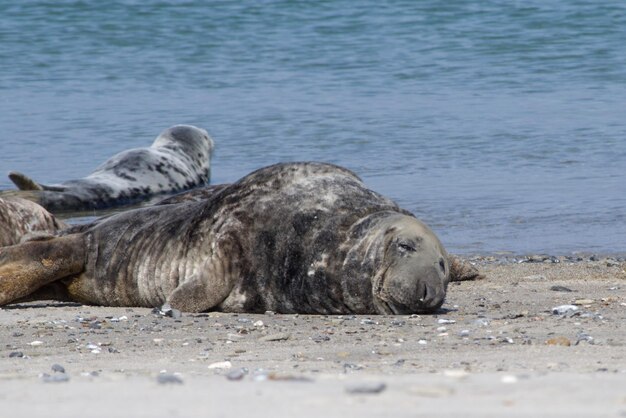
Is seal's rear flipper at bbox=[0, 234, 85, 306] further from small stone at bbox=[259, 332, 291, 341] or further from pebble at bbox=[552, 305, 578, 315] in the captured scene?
pebble at bbox=[552, 305, 578, 315]

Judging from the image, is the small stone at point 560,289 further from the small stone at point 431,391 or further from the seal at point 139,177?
the seal at point 139,177

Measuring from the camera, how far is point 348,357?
493cm

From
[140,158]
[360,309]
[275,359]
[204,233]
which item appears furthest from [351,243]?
[140,158]

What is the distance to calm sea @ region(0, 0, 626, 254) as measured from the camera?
38.2 ft

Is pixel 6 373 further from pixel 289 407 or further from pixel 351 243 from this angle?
pixel 351 243

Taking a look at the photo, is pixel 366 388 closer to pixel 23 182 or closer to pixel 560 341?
pixel 560 341

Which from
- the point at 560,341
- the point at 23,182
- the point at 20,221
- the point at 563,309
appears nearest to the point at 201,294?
the point at 563,309

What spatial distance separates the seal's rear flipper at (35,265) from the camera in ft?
22.8

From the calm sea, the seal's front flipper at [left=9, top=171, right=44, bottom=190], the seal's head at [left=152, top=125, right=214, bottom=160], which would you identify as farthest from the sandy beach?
the seal's head at [left=152, top=125, right=214, bottom=160]

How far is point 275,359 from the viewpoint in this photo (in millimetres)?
4922

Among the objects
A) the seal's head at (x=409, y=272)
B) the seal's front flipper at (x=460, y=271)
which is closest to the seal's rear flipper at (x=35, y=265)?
the seal's head at (x=409, y=272)

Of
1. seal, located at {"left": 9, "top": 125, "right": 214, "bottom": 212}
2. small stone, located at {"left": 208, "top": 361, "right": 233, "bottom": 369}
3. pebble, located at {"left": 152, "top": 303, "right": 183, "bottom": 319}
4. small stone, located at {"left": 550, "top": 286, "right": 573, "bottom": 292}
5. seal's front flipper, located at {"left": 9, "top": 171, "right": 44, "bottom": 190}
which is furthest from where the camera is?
seal, located at {"left": 9, "top": 125, "right": 214, "bottom": 212}

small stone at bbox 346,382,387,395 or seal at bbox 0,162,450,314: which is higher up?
small stone at bbox 346,382,387,395

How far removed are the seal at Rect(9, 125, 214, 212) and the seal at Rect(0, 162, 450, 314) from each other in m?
4.77
